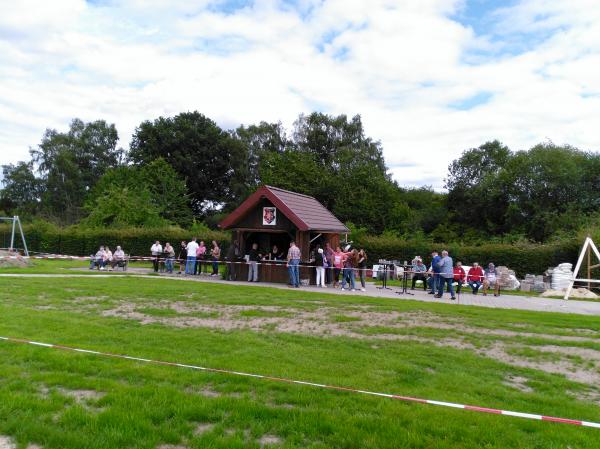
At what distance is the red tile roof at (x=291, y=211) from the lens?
20656 millimetres

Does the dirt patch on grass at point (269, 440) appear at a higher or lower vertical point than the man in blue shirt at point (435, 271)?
lower

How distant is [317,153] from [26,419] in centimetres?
5145

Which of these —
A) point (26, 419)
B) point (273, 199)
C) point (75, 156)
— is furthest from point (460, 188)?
point (26, 419)

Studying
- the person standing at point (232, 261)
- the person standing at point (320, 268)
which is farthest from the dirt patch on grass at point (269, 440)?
the person standing at point (232, 261)

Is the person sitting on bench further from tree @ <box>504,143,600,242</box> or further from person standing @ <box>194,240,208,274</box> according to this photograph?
tree @ <box>504,143,600,242</box>

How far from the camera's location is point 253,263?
21344 mm

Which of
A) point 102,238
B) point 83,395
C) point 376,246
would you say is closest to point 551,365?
point 83,395

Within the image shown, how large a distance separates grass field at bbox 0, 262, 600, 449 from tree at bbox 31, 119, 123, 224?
183 feet

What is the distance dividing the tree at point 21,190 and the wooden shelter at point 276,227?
180 feet

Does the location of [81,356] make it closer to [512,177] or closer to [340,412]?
[340,412]

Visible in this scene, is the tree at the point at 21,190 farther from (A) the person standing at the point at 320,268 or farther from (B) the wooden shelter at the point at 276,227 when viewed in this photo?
(A) the person standing at the point at 320,268

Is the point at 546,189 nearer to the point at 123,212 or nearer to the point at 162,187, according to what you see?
the point at 162,187

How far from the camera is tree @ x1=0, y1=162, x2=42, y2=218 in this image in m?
67.1

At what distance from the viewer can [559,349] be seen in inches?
349
